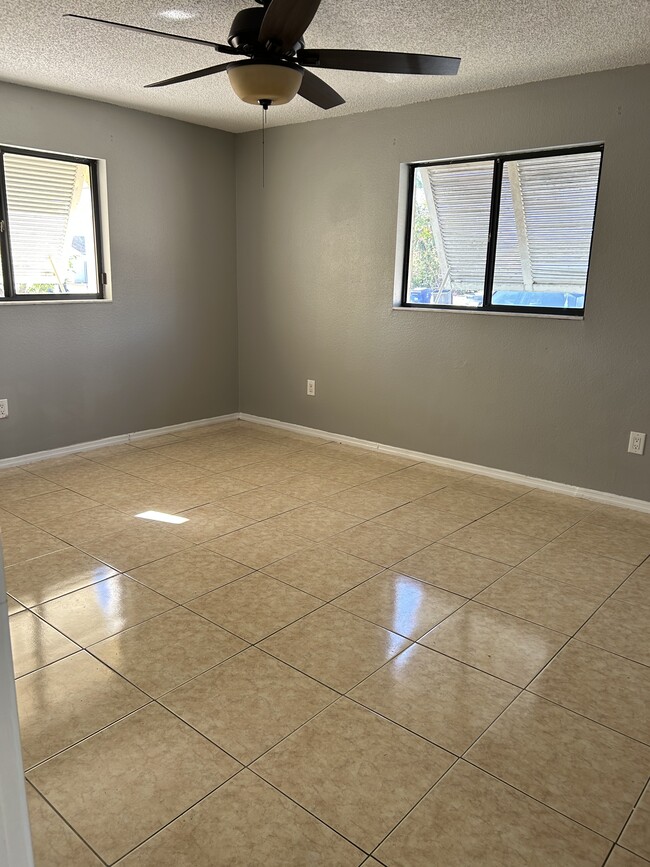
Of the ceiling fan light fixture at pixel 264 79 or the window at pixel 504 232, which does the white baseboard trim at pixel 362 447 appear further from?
the ceiling fan light fixture at pixel 264 79

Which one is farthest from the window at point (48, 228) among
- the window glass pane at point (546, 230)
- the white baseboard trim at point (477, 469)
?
the window glass pane at point (546, 230)

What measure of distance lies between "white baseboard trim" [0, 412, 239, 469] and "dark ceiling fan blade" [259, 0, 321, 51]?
3.06 metres

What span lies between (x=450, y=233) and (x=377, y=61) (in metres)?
1.93

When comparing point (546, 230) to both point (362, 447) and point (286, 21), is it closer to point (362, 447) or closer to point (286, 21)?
point (362, 447)

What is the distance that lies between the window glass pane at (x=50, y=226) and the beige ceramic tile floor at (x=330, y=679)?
5.07ft

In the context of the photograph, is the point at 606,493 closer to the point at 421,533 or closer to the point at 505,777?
the point at 421,533

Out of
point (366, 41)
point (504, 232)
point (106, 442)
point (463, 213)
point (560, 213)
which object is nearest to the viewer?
point (366, 41)

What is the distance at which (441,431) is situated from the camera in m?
4.43

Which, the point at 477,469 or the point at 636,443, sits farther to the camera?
the point at 477,469

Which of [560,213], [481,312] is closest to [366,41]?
[560,213]

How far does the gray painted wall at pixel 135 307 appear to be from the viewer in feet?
13.7

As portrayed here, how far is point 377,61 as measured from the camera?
96.8 inches

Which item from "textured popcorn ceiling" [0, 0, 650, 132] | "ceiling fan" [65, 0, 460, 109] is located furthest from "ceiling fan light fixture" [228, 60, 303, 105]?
"textured popcorn ceiling" [0, 0, 650, 132]

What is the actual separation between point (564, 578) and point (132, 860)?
203 centimetres
